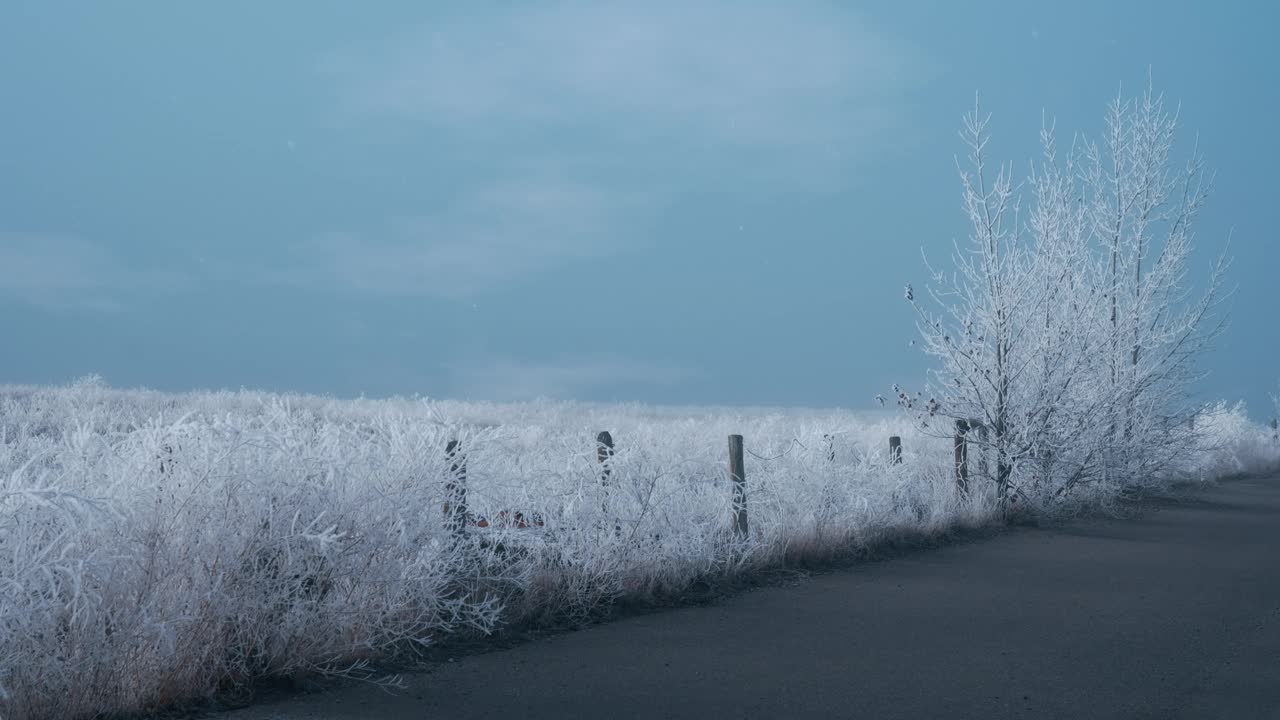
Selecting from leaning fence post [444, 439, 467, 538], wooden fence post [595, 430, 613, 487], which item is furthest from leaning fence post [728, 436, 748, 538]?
leaning fence post [444, 439, 467, 538]

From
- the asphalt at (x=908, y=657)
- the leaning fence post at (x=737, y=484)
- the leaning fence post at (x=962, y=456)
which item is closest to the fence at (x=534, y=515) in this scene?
the leaning fence post at (x=737, y=484)

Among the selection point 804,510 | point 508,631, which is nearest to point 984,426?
point 804,510

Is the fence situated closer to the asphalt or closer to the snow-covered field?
the snow-covered field

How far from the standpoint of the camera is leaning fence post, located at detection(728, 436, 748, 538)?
1100cm

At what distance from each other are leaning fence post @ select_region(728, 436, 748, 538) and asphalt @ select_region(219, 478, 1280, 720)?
952 millimetres

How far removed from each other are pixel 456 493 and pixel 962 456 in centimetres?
1093

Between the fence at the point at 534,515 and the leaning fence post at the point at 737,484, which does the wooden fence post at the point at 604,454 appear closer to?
the fence at the point at 534,515

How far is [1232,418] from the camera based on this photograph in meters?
38.0

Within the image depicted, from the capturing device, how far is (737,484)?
1120 cm

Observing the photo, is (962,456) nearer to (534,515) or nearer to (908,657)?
(534,515)

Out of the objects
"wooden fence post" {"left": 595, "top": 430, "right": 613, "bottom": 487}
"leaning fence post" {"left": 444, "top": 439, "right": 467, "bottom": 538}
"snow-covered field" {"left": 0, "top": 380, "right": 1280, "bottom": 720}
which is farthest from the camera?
"wooden fence post" {"left": 595, "top": 430, "right": 613, "bottom": 487}

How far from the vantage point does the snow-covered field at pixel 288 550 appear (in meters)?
5.55

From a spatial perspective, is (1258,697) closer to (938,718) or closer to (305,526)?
(938,718)

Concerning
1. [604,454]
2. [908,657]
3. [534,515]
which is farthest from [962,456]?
[908,657]
